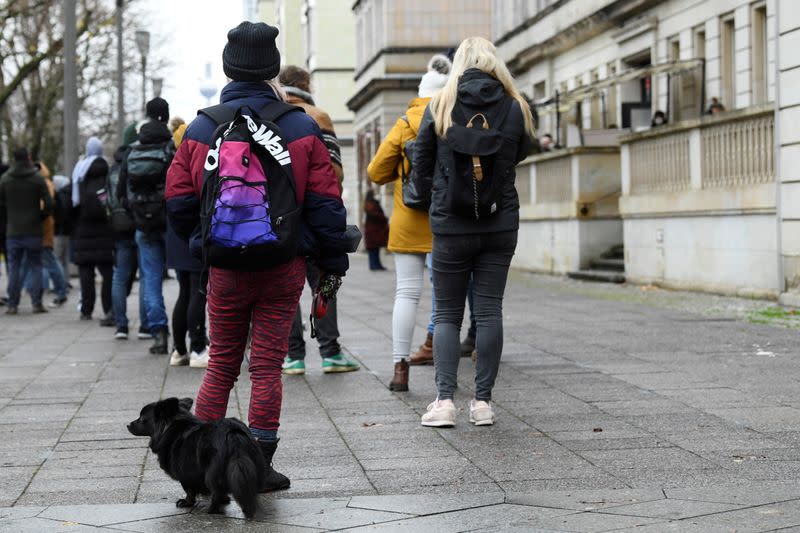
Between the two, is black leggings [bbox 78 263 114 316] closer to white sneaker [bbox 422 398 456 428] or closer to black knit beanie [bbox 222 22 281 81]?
white sneaker [bbox 422 398 456 428]

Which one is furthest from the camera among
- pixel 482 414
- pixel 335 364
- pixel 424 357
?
pixel 424 357

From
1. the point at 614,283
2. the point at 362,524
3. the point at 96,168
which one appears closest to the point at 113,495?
the point at 362,524

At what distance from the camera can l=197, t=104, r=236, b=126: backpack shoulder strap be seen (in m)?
5.75

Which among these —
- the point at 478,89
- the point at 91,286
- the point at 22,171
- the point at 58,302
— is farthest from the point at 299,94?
the point at 58,302

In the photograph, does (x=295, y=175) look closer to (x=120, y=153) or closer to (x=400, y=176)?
(x=400, y=176)

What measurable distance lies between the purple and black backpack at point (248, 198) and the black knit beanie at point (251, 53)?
259mm

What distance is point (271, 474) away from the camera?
5926 mm

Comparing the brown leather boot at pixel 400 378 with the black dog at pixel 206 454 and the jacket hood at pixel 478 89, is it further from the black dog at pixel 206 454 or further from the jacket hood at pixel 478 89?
the black dog at pixel 206 454

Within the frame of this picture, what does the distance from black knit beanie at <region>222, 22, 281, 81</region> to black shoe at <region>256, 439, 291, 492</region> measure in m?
1.51

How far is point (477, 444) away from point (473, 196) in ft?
4.09

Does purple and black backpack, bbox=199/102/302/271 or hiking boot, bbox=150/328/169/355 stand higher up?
purple and black backpack, bbox=199/102/302/271

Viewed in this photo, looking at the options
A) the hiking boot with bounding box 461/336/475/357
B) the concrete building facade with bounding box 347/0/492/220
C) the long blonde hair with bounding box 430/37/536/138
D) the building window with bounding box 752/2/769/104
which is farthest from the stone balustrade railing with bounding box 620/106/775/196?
the concrete building facade with bounding box 347/0/492/220

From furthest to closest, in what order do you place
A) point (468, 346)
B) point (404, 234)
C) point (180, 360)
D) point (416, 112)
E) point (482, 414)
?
point (180, 360)
point (468, 346)
point (404, 234)
point (416, 112)
point (482, 414)

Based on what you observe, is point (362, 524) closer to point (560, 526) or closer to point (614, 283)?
point (560, 526)
